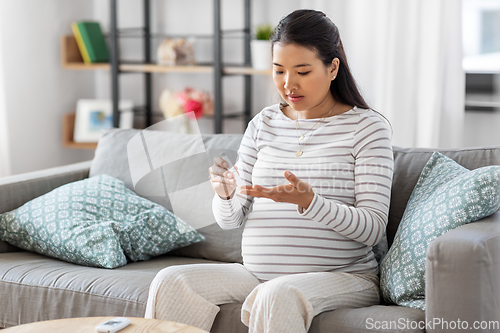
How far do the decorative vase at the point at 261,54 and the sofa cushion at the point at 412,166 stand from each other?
1.35 metres

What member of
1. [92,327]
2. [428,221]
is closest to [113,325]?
[92,327]

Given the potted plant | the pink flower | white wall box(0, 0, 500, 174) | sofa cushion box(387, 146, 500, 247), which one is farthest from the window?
the pink flower

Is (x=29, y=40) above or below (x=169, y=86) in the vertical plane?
above

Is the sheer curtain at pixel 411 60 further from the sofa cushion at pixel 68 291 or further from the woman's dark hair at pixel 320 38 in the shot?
the sofa cushion at pixel 68 291

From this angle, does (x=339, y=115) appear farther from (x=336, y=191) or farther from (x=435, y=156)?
(x=435, y=156)

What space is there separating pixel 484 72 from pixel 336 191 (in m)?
1.64

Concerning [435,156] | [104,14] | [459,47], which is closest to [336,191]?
[435,156]

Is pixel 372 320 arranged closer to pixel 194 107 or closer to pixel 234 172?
pixel 234 172

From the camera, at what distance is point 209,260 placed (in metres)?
1.83

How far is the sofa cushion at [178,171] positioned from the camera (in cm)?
183

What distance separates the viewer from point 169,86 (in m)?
3.50

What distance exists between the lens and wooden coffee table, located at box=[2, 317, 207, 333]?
1.12m

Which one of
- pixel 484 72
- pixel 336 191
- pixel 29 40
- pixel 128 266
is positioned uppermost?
pixel 29 40

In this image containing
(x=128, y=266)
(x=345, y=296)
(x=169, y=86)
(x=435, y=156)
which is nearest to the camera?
(x=345, y=296)
